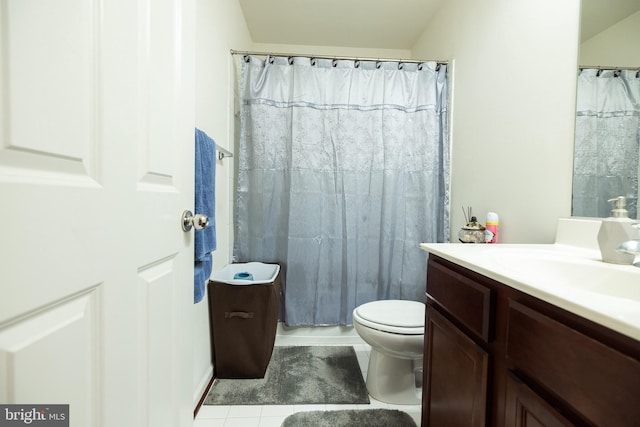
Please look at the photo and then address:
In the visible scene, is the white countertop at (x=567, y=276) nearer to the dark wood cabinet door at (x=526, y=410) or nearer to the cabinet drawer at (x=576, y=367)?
the cabinet drawer at (x=576, y=367)

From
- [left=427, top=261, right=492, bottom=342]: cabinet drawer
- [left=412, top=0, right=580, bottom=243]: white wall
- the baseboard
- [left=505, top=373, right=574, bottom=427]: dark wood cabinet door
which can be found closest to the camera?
[left=505, top=373, right=574, bottom=427]: dark wood cabinet door

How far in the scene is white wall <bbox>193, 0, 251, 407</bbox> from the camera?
1.29 metres

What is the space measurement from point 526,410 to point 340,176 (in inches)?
56.3

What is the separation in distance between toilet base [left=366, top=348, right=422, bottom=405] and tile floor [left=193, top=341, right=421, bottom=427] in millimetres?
29

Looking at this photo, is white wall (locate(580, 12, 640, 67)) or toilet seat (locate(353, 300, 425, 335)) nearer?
white wall (locate(580, 12, 640, 67))

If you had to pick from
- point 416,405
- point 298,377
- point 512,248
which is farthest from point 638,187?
point 298,377

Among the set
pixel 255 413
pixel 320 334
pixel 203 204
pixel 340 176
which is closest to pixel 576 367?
pixel 203 204

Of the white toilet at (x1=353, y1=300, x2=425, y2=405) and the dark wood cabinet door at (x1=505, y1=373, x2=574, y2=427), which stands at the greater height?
the dark wood cabinet door at (x1=505, y1=373, x2=574, y2=427)

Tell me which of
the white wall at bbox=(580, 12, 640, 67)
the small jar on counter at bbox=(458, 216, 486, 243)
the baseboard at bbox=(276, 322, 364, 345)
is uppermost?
the white wall at bbox=(580, 12, 640, 67)

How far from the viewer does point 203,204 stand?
1.11 meters

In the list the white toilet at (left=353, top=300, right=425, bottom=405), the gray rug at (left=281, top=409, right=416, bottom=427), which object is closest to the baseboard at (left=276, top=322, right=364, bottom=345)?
the white toilet at (left=353, top=300, right=425, bottom=405)

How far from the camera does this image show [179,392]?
Answer: 77cm

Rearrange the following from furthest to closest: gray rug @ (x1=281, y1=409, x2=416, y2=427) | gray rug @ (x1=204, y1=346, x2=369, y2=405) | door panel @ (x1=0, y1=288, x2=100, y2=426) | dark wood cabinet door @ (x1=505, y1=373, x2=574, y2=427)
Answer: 1. gray rug @ (x1=204, y1=346, x2=369, y2=405)
2. gray rug @ (x1=281, y1=409, x2=416, y2=427)
3. dark wood cabinet door @ (x1=505, y1=373, x2=574, y2=427)
4. door panel @ (x1=0, y1=288, x2=100, y2=426)

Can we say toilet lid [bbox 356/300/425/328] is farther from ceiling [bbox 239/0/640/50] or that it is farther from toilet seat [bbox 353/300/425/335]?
ceiling [bbox 239/0/640/50]
